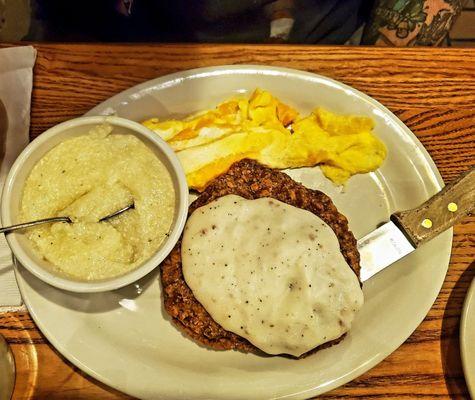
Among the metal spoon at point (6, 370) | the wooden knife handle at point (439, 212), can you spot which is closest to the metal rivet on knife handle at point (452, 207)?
the wooden knife handle at point (439, 212)

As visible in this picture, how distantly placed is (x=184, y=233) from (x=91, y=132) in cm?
50

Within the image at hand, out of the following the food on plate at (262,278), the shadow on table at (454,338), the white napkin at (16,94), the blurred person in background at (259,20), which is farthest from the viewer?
the blurred person in background at (259,20)

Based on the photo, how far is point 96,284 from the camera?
1.58 meters

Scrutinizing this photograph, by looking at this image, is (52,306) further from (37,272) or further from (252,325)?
(252,325)

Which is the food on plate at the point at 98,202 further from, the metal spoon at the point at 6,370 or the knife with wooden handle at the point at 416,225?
the knife with wooden handle at the point at 416,225

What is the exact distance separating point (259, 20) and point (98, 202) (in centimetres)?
128

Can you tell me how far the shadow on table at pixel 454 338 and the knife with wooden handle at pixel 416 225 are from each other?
0.26 m

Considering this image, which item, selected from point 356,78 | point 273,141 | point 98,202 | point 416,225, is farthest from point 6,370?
point 356,78

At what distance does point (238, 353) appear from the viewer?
1.82m

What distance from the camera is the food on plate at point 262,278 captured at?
5.49 ft

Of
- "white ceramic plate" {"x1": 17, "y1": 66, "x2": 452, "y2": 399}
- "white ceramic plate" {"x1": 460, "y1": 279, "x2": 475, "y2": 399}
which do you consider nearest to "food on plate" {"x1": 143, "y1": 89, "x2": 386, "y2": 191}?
"white ceramic plate" {"x1": 17, "y1": 66, "x2": 452, "y2": 399}

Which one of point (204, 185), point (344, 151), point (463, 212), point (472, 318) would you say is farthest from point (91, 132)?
point (472, 318)

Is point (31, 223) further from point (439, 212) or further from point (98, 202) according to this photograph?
point (439, 212)

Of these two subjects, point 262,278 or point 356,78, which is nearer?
point 262,278
